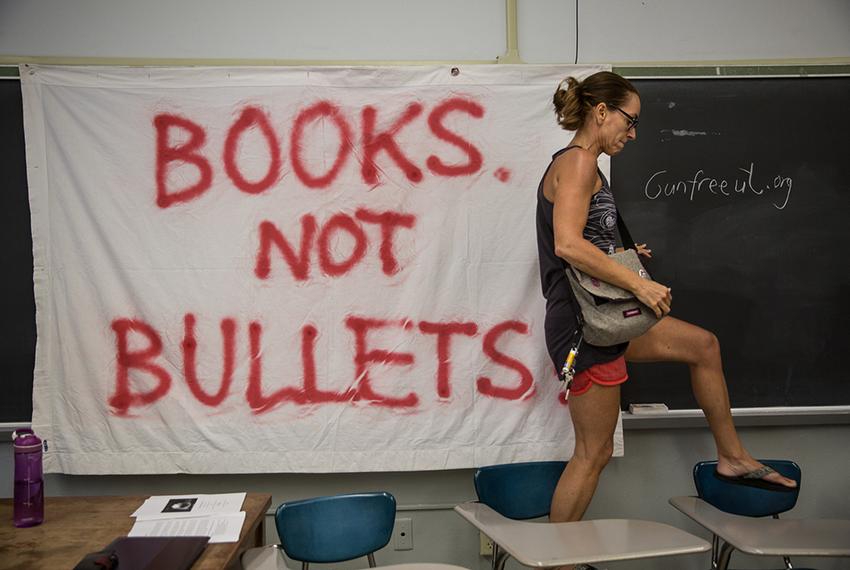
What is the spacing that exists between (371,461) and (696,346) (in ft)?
4.04

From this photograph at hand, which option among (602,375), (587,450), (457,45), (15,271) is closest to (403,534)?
(587,450)

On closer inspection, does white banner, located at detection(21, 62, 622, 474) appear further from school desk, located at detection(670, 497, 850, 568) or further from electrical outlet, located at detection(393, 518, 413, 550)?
school desk, located at detection(670, 497, 850, 568)

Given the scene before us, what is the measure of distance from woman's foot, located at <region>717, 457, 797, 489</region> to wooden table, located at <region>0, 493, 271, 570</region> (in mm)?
1537

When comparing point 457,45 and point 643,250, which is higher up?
point 457,45

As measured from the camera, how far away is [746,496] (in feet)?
8.33

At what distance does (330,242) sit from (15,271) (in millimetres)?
1171

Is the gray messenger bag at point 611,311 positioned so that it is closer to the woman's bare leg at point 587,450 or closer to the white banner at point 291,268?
the woman's bare leg at point 587,450

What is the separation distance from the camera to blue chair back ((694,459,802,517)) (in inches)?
99.9

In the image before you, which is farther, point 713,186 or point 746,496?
point 713,186

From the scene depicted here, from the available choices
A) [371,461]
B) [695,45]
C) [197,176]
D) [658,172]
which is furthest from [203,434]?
[695,45]

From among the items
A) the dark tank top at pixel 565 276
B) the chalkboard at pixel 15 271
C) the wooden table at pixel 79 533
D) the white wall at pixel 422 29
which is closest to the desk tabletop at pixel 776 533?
the dark tank top at pixel 565 276

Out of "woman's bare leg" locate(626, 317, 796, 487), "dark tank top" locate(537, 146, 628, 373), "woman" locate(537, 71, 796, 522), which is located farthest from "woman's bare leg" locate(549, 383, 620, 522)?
"woman's bare leg" locate(626, 317, 796, 487)

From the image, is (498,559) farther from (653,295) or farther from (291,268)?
(291,268)

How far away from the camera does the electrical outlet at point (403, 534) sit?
2.86m
